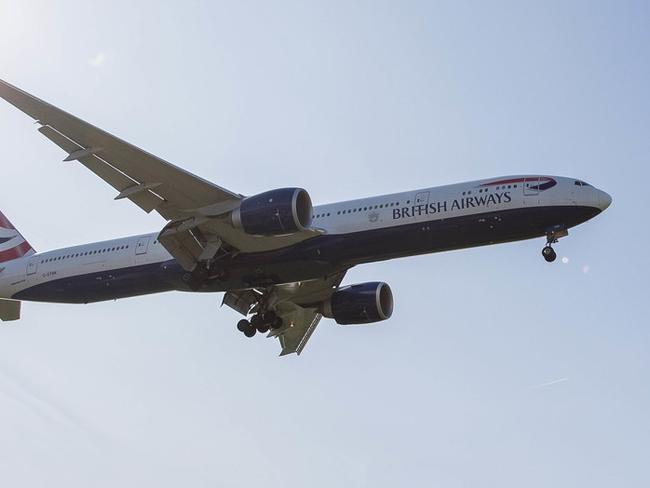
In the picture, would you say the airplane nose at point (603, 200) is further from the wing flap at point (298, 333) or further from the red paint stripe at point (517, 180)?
the wing flap at point (298, 333)

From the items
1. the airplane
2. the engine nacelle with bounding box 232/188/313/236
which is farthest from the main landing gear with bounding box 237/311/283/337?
the engine nacelle with bounding box 232/188/313/236

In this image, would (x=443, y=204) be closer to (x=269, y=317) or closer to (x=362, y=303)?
(x=362, y=303)

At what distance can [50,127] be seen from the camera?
3553 cm

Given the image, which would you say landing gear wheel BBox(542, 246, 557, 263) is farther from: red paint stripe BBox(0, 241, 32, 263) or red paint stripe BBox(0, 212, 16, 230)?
red paint stripe BBox(0, 212, 16, 230)

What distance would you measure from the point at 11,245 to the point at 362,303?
1399 cm

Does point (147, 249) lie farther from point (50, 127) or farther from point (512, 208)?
point (512, 208)

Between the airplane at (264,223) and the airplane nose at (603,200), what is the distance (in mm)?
44

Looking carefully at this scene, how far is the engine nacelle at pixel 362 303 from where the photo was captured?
4231 cm

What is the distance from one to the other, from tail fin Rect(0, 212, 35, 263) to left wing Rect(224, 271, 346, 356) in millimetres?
8675

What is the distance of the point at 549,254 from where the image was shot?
120ft

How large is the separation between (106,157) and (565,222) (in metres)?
14.6

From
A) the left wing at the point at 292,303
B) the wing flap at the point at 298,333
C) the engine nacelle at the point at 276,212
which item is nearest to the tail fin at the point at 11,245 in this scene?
the left wing at the point at 292,303

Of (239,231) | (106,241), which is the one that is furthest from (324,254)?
(106,241)

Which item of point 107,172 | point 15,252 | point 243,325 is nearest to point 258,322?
point 243,325
